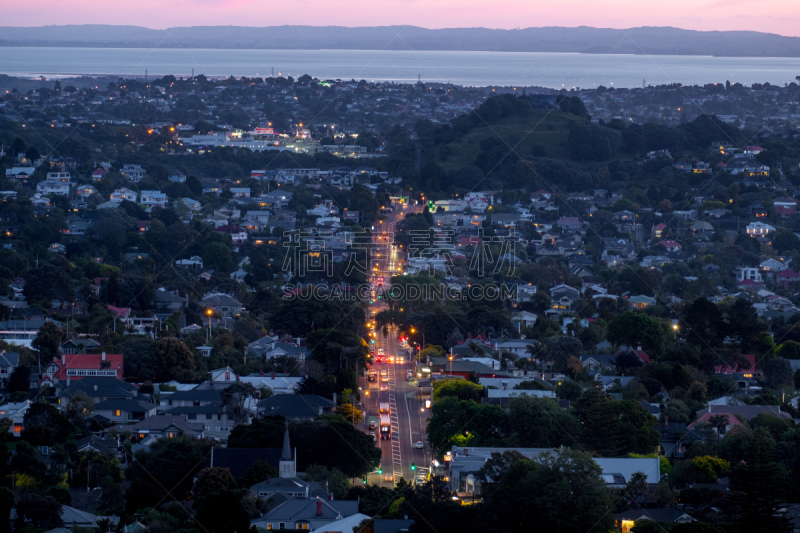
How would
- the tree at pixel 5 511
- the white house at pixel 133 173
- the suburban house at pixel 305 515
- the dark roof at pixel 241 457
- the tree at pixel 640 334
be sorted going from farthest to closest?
the white house at pixel 133 173 < the tree at pixel 640 334 < the dark roof at pixel 241 457 < the tree at pixel 5 511 < the suburban house at pixel 305 515

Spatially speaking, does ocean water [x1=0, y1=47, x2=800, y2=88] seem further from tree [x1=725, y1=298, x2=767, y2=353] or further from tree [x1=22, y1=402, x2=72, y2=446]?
tree [x1=22, y1=402, x2=72, y2=446]

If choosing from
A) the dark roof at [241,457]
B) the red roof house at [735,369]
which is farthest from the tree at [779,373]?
the dark roof at [241,457]

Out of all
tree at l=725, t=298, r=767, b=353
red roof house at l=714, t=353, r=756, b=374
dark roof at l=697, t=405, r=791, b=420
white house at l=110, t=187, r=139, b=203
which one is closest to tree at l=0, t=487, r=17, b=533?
dark roof at l=697, t=405, r=791, b=420

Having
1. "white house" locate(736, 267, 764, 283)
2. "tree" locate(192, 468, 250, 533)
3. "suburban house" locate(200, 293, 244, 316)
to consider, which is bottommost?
"white house" locate(736, 267, 764, 283)

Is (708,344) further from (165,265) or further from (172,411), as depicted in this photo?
(165,265)

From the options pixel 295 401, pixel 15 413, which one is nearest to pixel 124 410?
pixel 15 413

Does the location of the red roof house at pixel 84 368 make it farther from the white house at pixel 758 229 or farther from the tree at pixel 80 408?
the white house at pixel 758 229

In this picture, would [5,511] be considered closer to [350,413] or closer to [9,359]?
[350,413]
